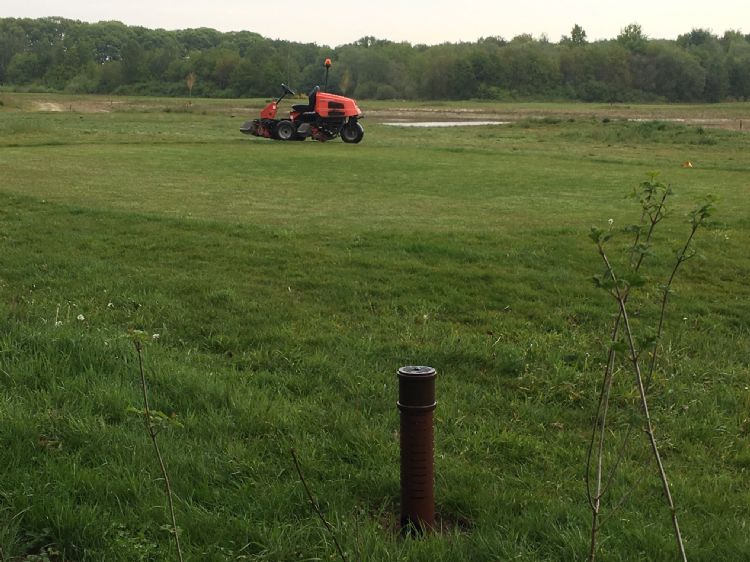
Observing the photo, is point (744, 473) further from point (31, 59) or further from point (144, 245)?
point (31, 59)

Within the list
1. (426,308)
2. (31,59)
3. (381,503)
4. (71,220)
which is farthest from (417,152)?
(31,59)

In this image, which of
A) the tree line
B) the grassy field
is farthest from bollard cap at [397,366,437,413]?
the tree line

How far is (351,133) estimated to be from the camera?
30109 mm

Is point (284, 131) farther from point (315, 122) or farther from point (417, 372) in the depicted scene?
point (417, 372)

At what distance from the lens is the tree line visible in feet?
426

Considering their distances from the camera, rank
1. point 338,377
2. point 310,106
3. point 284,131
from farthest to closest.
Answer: point 310,106 → point 284,131 → point 338,377

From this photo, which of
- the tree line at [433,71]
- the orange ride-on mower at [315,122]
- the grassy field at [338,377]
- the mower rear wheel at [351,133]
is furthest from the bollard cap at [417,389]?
the tree line at [433,71]

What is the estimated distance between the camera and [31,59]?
158250 mm

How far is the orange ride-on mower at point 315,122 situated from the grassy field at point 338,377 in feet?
56.5

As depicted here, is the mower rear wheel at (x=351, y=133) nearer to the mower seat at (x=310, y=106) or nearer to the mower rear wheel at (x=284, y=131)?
the mower seat at (x=310, y=106)

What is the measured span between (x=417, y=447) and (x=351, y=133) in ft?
90.2

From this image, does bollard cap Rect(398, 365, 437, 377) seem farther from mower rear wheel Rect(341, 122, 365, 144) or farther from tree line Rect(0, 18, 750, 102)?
tree line Rect(0, 18, 750, 102)

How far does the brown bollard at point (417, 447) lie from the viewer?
3166 millimetres

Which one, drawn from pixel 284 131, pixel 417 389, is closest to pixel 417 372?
pixel 417 389
